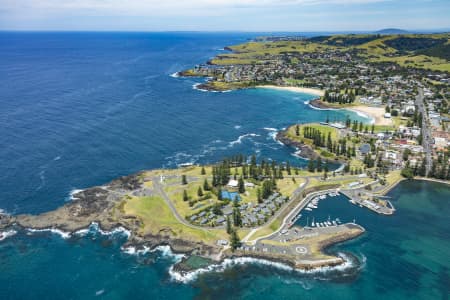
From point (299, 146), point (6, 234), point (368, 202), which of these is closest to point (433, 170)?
point (368, 202)

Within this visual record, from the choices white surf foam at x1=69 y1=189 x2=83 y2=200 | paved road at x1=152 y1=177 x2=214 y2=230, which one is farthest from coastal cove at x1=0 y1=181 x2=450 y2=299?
white surf foam at x1=69 y1=189 x2=83 y2=200

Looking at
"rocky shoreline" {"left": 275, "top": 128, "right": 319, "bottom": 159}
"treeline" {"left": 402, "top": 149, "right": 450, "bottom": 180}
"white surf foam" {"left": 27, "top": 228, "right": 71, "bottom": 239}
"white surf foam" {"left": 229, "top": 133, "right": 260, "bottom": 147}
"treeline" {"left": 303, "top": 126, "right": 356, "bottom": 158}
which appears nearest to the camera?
"white surf foam" {"left": 27, "top": 228, "right": 71, "bottom": 239}

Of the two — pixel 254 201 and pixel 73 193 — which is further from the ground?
pixel 254 201

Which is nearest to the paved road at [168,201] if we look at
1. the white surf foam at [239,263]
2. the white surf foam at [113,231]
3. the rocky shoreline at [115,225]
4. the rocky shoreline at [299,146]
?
the rocky shoreline at [115,225]

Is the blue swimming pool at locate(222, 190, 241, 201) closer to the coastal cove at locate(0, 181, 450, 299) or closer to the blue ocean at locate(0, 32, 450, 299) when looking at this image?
the blue ocean at locate(0, 32, 450, 299)

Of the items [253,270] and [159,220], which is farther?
[159,220]

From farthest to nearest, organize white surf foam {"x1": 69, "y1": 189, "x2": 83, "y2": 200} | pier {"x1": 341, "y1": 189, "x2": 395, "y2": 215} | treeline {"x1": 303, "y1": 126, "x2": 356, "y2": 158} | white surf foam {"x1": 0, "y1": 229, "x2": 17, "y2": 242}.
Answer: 1. treeline {"x1": 303, "y1": 126, "x2": 356, "y2": 158}
2. white surf foam {"x1": 69, "y1": 189, "x2": 83, "y2": 200}
3. pier {"x1": 341, "y1": 189, "x2": 395, "y2": 215}
4. white surf foam {"x1": 0, "y1": 229, "x2": 17, "y2": 242}

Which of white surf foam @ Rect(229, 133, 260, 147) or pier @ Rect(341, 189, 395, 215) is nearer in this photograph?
pier @ Rect(341, 189, 395, 215)

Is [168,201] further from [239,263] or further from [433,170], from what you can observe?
[433,170]

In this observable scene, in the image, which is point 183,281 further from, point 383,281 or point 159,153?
point 159,153

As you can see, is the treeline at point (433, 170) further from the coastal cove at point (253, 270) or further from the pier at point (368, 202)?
the coastal cove at point (253, 270)

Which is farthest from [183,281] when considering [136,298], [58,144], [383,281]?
[58,144]
